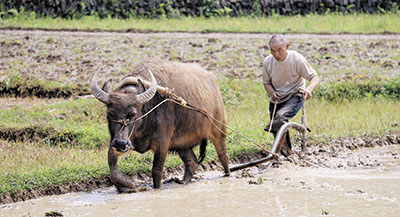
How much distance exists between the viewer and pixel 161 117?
7.07m

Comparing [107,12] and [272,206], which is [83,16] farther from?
[272,206]

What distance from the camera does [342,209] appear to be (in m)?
6.21

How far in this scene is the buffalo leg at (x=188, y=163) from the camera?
768cm

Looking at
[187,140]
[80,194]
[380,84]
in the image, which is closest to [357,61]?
[380,84]

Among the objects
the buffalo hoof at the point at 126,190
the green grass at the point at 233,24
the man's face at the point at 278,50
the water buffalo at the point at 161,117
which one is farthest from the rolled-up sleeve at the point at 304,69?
the green grass at the point at 233,24

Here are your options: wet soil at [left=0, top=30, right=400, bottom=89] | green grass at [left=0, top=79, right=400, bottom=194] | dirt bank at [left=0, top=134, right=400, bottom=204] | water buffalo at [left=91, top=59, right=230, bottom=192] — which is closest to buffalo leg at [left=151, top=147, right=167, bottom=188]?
water buffalo at [left=91, top=59, right=230, bottom=192]

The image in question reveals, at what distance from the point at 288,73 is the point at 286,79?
98 millimetres

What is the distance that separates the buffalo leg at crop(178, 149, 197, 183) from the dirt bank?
15cm

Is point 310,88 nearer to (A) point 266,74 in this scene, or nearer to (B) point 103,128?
(A) point 266,74

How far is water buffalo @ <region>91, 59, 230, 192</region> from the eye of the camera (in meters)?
6.69

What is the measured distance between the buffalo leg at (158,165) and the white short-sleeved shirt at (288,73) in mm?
1980

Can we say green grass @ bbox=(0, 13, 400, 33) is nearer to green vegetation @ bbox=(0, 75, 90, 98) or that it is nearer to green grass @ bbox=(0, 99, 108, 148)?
green vegetation @ bbox=(0, 75, 90, 98)

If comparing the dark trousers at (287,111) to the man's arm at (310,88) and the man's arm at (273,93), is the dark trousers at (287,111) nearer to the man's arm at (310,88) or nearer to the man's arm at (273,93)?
the man's arm at (273,93)

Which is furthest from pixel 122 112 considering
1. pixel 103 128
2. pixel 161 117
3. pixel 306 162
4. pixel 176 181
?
pixel 103 128
